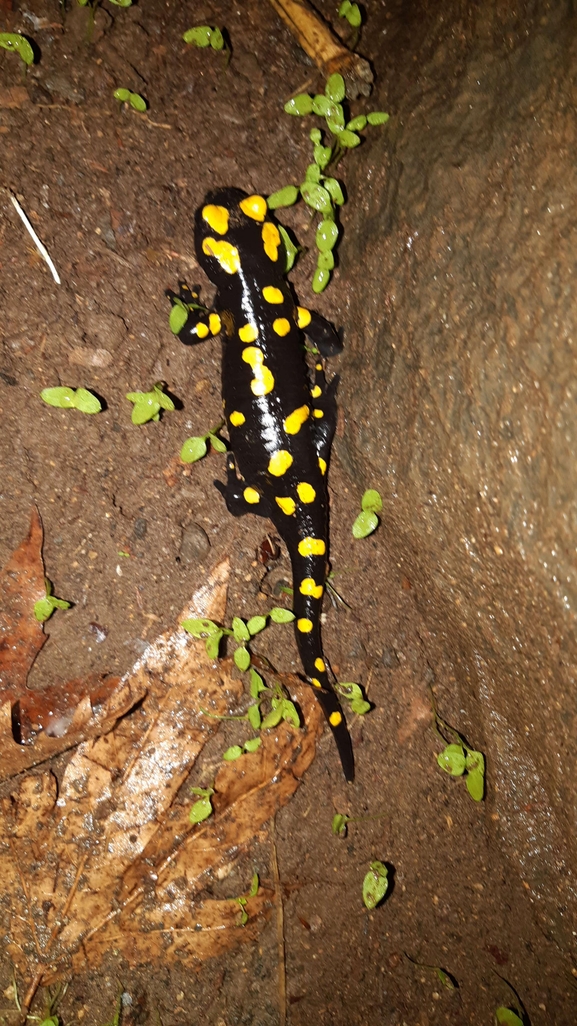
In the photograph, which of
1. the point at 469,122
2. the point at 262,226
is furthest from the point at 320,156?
the point at 469,122

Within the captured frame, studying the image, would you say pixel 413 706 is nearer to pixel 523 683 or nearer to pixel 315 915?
pixel 523 683

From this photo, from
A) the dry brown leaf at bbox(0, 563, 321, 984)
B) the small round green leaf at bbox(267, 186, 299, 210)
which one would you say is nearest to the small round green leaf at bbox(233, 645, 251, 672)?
the dry brown leaf at bbox(0, 563, 321, 984)

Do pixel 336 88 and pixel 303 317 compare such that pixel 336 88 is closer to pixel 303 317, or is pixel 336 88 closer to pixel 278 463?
pixel 303 317

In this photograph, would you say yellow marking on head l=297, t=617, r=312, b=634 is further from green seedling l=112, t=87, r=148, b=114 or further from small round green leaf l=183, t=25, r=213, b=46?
small round green leaf l=183, t=25, r=213, b=46

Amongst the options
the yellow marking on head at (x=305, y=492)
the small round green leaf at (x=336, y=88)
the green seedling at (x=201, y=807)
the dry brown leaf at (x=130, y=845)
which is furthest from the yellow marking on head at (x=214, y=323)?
the green seedling at (x=201, y=807)

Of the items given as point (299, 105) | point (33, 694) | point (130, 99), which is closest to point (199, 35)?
point (130, 99)

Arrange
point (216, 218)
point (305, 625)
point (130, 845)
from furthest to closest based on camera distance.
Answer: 1. point (305, 625)
2. point (216, 218)
3. point (130, 845)
